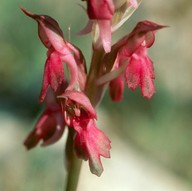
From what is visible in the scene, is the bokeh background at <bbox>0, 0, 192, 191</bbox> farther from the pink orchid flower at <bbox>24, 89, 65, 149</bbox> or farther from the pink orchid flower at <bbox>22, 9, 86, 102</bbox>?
the pink orchid flower at <bbox>22, 9, 86, 102</bbox>

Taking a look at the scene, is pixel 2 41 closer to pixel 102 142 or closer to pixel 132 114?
pixel 132 114

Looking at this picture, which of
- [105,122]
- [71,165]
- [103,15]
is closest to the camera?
[103,15]

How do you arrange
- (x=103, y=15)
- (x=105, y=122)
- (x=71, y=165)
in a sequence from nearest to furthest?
(x=103, y=15), (x=71, y=165), (x=105, y=122)

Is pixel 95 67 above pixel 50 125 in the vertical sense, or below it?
above

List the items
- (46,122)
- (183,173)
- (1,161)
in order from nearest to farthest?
(46,122)
(1,161)
(183,173)

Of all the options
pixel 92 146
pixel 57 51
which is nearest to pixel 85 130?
pixel 92 146

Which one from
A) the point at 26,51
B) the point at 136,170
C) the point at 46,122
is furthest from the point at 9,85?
the point at 46,122

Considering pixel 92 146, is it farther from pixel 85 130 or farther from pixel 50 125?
pixel 50 125
